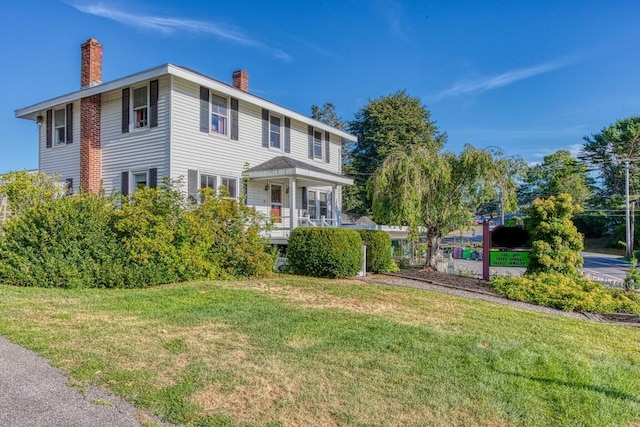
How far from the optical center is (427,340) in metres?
5.07

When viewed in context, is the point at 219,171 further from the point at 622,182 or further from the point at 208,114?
the point at 622,182

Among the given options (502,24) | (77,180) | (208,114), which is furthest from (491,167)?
(77,180)

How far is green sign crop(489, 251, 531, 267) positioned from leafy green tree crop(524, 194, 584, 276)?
0.25 meters

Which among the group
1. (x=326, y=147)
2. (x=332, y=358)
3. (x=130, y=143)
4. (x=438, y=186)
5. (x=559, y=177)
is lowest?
(x=332, y=358)

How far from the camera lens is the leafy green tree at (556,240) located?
10609 mm

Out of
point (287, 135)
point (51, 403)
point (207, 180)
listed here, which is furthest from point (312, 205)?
point (51, 403)

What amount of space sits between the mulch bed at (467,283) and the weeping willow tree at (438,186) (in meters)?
1.22

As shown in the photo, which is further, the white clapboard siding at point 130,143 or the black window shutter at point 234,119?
the black window shutter at point 234,119

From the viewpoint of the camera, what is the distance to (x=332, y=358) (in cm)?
429

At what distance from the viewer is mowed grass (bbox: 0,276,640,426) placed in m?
3.17

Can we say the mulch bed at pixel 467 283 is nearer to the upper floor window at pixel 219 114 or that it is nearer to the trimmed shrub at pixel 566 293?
the trimmed shrub at pixel 566 293

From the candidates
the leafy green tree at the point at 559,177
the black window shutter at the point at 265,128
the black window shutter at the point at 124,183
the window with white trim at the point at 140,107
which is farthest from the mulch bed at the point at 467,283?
the leafy green tree at the point at 559,177

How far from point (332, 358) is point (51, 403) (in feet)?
8.49

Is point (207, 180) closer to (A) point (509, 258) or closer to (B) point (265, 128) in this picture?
(B) point (265, 128)
